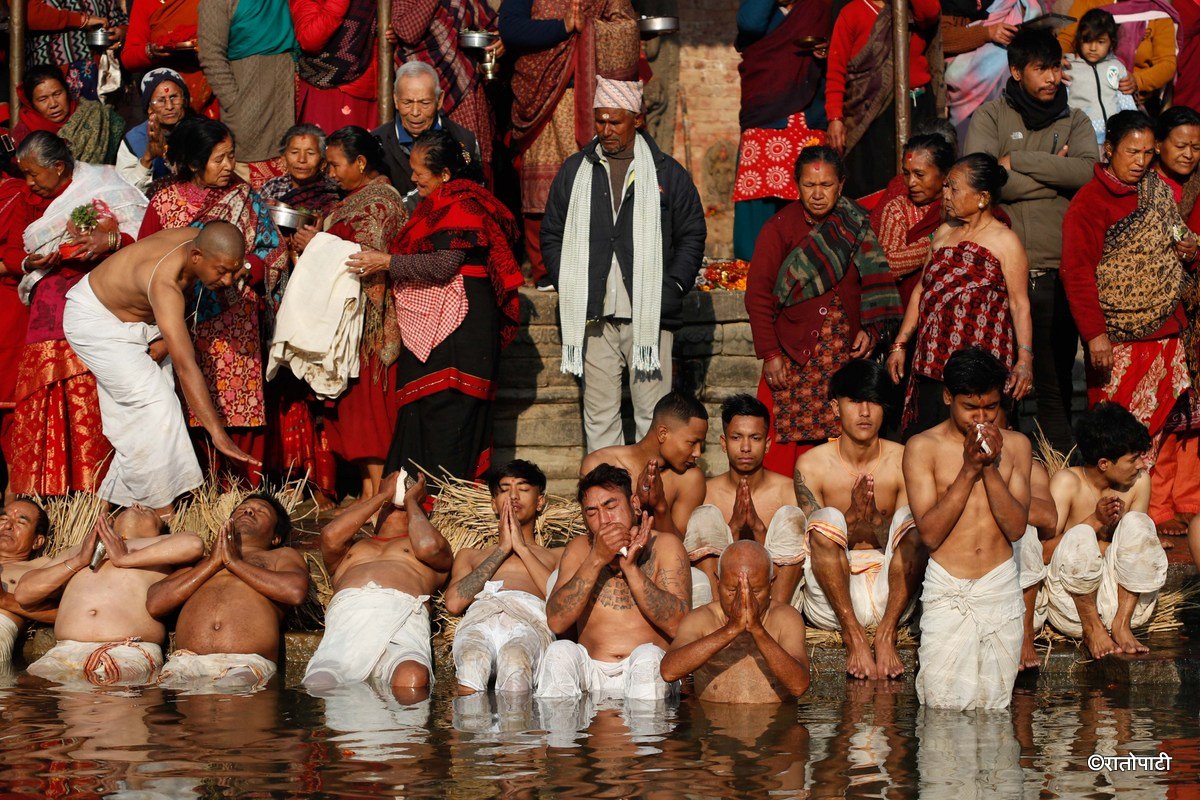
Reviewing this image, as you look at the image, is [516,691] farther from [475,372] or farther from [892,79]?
[892,79]

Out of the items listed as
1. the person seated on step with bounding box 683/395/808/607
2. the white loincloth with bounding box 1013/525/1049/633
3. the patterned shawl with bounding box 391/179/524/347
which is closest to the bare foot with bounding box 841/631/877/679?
the person seated on step with bounding box 683/395/808/607

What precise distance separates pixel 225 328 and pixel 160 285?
745 mm

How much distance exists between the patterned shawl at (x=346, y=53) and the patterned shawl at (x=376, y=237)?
160 centimetres

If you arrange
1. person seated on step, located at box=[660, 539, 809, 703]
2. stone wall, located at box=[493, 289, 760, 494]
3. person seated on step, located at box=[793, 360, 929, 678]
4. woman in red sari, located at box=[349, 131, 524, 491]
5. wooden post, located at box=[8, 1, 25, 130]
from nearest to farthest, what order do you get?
1. person seated on step, located at box=[660, 539, 809, 703]
2. person seated on step, located at box=[793, 360, 929, 678]
3. woman in red sari, located at box=[349, 131, 524, 491]
4. stone wall, located at box=[493, 289, 760, 494]
5. wooden post, located at box=[8, 1, 25, 130]

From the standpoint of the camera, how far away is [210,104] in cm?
1107

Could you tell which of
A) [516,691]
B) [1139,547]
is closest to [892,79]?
[1139,547]

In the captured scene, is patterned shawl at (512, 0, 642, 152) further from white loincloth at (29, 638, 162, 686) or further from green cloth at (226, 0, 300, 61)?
white loincloth at (29, 638, 162, 686)

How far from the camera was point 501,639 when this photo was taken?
755cm

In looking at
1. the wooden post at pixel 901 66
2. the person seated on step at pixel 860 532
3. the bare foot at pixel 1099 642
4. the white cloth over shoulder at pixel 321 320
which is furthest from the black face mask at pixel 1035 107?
the white cloth over shoulder at pixel 321 320

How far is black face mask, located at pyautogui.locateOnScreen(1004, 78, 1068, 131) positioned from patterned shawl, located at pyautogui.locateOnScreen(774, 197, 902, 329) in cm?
135

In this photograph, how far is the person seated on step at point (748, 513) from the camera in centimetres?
764

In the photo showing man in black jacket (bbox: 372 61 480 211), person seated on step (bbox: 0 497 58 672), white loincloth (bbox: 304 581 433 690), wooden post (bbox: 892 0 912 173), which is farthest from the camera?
wooden post (bbox: 892 0 912 173)

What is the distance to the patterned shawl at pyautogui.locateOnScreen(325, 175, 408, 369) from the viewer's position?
30.1 ft

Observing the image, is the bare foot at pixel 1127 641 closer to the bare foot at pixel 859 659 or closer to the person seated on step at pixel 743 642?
the bare foot at pixel 859 659
